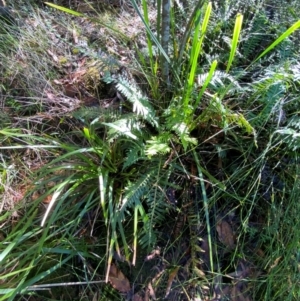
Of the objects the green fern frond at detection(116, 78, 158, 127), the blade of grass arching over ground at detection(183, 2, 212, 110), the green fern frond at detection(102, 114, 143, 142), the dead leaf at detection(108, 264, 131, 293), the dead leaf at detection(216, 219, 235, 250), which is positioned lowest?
the dead leaf at detection(108, 264, 131, 293)

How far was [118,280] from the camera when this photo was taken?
144cm

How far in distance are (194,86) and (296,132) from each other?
0.39m

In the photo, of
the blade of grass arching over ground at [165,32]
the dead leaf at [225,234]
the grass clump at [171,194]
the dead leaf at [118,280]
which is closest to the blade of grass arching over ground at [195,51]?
the grass clump at [171,194]

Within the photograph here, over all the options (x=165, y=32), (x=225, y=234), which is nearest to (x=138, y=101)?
(x=165, y=32)

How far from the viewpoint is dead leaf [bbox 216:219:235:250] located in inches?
57.2

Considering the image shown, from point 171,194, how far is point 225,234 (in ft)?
0.79

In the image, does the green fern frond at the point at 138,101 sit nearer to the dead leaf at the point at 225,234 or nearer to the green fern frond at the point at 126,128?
the green fern frond at the point at 126,128

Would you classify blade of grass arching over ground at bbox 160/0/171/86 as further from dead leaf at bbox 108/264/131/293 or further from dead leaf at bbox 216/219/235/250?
dead leaf at bbox 108/264/131/293

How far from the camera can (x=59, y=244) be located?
1454mm

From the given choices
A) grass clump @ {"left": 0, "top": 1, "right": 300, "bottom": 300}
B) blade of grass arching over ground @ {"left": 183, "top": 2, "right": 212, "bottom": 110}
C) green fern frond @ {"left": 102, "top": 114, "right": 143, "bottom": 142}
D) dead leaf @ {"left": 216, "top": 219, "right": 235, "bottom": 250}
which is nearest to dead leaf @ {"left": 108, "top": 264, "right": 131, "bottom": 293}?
grass clump @ {"left": 0, "top": 1, "right": 300, "bottom": 300}

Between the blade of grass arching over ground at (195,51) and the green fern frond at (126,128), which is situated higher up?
the blade of grass arching over ground at (195,51)

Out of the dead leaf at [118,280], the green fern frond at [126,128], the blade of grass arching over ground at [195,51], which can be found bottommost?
the dead leaf at [118,280]

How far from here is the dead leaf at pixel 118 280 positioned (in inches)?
56.4

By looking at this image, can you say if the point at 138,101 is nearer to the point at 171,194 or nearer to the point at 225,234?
the point at 171,194
